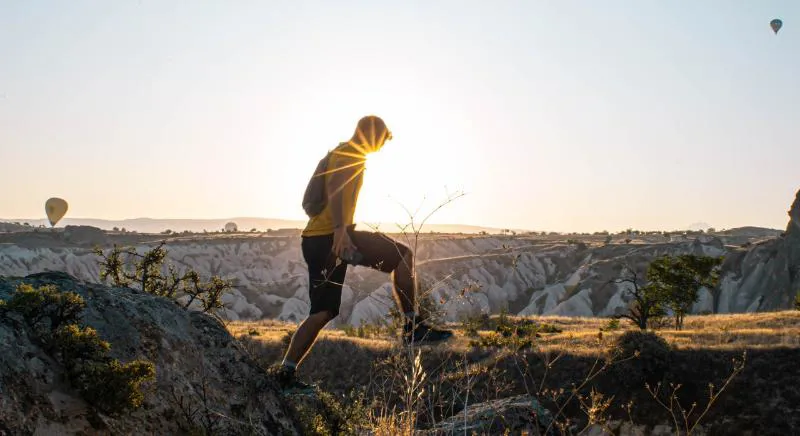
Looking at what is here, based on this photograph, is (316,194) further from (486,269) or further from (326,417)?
(486,269)

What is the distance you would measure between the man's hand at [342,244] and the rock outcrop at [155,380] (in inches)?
73.5

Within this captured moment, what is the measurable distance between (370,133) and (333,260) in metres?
1.35

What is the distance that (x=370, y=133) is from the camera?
22.1 ft

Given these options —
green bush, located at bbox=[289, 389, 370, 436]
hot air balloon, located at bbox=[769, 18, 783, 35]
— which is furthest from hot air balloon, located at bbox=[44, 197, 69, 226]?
green bush, located at bbox=[289, 389, 370, 436]

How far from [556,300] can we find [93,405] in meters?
64.1

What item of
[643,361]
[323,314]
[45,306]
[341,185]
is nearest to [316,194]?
[341,185]

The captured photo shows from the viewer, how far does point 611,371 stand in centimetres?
1612

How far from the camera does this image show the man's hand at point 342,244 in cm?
620

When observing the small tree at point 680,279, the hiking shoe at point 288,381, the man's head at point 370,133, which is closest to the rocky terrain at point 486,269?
the small tree at point 680,279

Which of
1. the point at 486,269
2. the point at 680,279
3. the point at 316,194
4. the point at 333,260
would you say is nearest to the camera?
the point at 333,260

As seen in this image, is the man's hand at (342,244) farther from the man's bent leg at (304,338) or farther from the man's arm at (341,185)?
the man's bent leg at (304,338)

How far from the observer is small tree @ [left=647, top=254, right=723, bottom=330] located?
32.1 meters

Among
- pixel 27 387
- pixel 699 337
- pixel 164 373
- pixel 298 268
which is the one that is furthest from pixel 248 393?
pixel 298 268

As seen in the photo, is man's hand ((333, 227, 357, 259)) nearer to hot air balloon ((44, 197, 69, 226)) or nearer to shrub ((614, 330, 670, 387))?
shrub ((614, 330, 670, 387))
